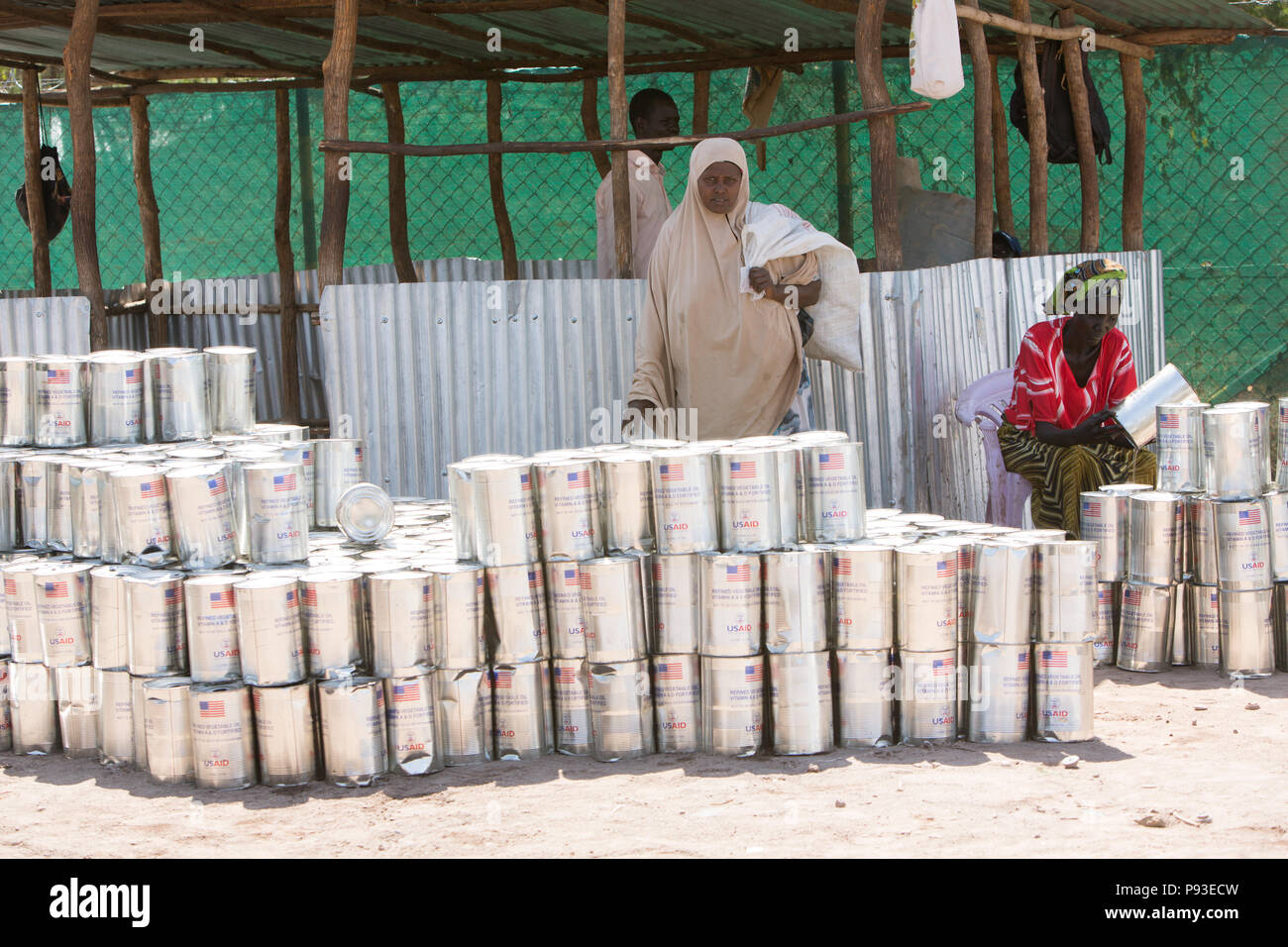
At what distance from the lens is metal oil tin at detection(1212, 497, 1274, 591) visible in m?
5.74

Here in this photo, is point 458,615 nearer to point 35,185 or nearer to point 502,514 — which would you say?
point 502,514

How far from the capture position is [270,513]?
4.88 metres

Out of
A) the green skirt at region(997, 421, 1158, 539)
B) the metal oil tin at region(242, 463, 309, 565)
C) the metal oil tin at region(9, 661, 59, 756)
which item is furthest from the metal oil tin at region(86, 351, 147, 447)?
the green skirt at region(997, 421, 1158, 539)

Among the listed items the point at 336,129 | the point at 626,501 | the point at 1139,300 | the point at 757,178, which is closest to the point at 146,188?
the point at 336,129

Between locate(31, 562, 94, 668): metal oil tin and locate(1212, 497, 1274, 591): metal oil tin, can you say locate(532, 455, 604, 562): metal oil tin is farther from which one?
locate(1212, 497, 1274, 591): metal oil tin

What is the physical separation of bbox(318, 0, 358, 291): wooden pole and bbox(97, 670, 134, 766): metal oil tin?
2981 millimetres

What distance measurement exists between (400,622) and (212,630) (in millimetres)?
591

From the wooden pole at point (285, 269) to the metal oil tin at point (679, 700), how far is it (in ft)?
24.3

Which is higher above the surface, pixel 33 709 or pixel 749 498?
pixel 749 498

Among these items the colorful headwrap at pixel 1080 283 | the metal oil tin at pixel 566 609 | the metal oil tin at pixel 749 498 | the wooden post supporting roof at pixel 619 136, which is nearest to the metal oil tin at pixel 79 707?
the metal oil tin at pixel 566 609

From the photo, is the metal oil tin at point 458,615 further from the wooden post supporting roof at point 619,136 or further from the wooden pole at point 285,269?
the wooden pole at point 285,269

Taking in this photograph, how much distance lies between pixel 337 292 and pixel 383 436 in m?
0.77

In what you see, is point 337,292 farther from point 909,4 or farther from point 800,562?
point 909,4

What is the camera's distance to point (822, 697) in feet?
15.5
